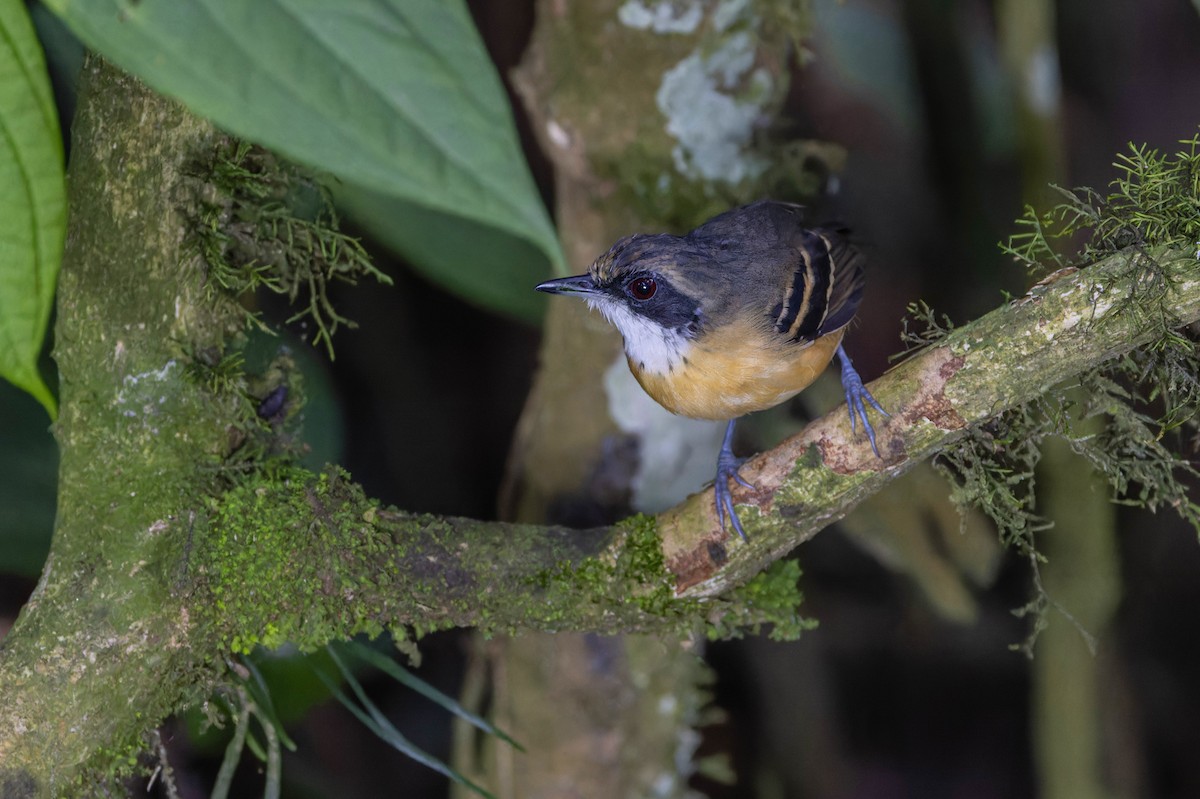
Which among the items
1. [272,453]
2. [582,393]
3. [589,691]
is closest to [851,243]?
[582,393]

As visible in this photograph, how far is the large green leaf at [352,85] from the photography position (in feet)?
1.95

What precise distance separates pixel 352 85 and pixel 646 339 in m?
1.25

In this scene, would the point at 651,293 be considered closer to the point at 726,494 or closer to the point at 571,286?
the point at 571,286

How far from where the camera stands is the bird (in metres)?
1.77

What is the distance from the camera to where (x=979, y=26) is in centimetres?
279

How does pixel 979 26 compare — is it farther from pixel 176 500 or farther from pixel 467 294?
pixel 176 500

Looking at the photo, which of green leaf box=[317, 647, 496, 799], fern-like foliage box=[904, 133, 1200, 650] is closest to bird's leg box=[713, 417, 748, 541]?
fern-like foliage box=[904, 133, 1200, 650]

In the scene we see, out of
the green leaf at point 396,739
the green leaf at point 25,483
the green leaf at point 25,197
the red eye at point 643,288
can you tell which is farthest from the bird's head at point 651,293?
the green leaf at point 25,483

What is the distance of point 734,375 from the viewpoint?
176 centimetres

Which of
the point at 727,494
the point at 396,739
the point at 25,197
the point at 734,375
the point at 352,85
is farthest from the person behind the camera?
the point at 734,375

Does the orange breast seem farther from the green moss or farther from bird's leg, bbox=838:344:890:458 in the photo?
the green moss

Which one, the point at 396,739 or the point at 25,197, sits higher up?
the point at 25,197

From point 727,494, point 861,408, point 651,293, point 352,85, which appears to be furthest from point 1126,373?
point 352,85

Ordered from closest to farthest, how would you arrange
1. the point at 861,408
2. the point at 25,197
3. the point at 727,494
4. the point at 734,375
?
the point at 25,197 < the point at 861,408 < the point at 727,494 < the point at 734,375
